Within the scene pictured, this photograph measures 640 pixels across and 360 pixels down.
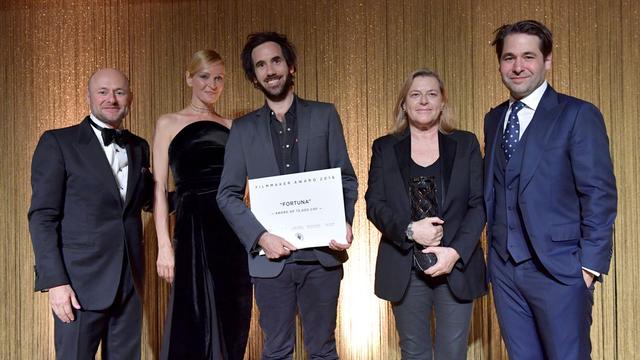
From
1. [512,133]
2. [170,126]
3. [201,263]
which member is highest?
[170,126]

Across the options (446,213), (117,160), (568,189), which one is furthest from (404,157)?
(117,160)

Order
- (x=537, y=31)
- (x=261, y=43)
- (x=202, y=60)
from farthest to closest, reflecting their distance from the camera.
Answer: (x=202, y=60), (x=261, y=43), (x=537, y=31)

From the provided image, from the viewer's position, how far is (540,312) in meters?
2.39

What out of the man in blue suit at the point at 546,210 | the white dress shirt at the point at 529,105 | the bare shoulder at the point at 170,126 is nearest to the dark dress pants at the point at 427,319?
the man in blue suit at the point at 546,210

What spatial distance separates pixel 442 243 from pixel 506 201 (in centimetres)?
36

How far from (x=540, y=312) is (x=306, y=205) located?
0.97 m

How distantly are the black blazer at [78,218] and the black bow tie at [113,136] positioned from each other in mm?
35

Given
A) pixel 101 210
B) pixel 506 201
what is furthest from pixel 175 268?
pixel 506 201

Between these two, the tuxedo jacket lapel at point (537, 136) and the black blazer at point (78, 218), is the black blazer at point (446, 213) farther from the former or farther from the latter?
the black blazer at point (78, 218)

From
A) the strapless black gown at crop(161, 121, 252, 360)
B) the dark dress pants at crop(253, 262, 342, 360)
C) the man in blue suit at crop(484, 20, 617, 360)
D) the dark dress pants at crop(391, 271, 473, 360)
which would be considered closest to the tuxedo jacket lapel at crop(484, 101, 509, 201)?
the man in blue suit at crop(484, 20, 617, 360)

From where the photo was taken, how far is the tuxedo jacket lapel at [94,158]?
8.60ft

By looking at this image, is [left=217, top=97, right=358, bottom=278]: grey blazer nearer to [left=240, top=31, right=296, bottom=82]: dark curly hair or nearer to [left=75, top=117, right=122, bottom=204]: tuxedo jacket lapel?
[left=240, top=31, right=296, bottom=82]: dark curly hair

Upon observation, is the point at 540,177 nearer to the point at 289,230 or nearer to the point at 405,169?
the point at 405,169

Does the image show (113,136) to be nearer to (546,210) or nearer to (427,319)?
(427,319)
